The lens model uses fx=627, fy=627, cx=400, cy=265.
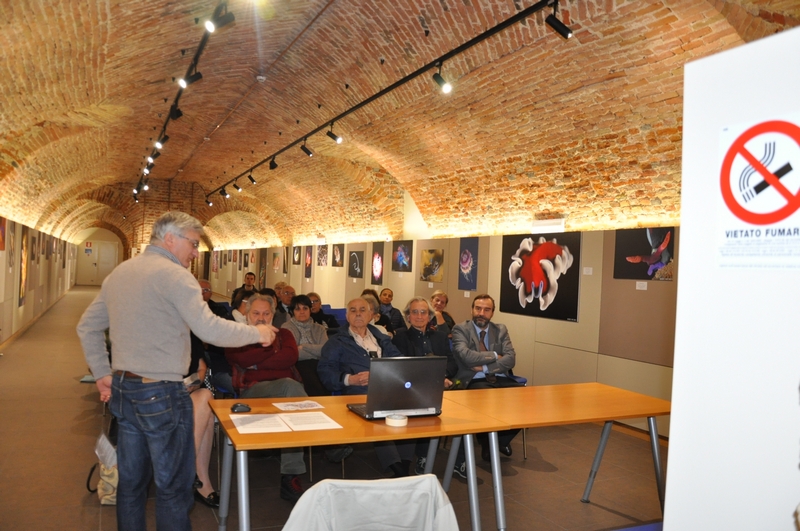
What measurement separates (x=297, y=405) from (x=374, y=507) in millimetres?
1896

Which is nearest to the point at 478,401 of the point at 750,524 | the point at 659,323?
the point at 750,524

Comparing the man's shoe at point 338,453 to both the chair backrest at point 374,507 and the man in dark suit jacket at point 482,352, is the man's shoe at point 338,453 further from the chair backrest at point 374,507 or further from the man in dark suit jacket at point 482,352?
the chair backrest at point 374,507

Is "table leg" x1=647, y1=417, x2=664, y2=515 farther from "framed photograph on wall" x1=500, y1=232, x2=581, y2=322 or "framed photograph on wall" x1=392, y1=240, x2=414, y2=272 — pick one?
"framed photograph on wall" x1=392, y1=240, x2=414, y2=272

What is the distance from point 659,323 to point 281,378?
4.08 m

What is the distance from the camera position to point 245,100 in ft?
36.0

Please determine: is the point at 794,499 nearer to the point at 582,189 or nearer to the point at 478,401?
the point at 478,401

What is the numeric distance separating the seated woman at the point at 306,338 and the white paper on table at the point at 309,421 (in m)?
1.95

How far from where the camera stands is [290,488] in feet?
14.1

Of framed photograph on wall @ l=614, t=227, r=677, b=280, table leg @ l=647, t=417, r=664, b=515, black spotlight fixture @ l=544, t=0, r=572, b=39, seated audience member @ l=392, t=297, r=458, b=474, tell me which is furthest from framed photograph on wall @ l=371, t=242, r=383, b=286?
table leg @ l=647, t=417, r=664, b=515

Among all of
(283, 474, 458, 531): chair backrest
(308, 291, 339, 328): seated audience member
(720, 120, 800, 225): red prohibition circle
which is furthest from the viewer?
(308, 291, 339, 328): seated audience member

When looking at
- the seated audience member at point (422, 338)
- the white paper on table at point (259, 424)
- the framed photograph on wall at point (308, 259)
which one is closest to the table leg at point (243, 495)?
the white paper on table at point (259, 424)

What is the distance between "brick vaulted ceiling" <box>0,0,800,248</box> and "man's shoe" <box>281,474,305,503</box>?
174 inches

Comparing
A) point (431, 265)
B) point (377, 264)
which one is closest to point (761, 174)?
point (431, 265)

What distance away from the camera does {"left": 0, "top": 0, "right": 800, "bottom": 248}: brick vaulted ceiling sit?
569cm
